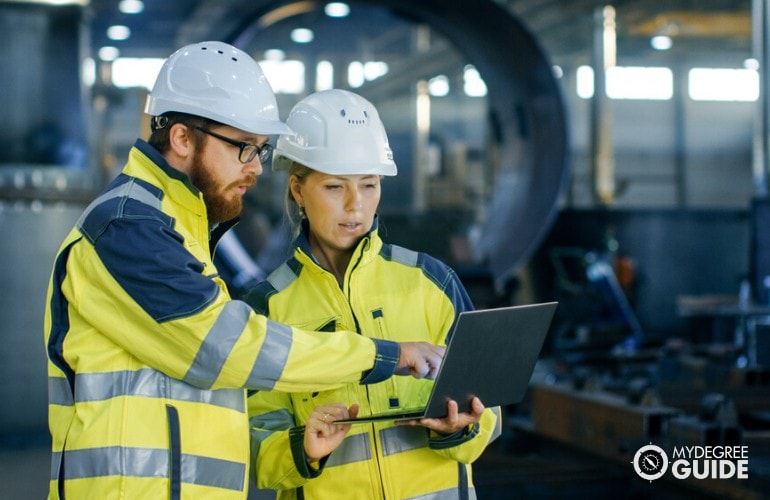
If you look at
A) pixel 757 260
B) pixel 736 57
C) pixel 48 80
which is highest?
pixel 736 57

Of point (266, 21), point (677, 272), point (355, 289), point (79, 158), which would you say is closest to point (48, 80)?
point (79, 158)

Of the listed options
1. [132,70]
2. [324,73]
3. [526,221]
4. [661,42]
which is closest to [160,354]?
[526,221]

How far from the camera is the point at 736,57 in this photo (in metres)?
21.1

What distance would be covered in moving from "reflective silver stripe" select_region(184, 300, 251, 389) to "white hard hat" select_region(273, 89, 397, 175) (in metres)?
0.51

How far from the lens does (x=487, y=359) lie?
2008mm

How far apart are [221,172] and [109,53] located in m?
20.8

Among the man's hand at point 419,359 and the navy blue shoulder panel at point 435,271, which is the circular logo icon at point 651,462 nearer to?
the navy blue shoulder panel at point 435,271

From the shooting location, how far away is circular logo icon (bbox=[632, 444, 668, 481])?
4168 mm

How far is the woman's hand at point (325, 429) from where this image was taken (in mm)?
2051

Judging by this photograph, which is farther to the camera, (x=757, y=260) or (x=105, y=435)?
(x=757, y=260)

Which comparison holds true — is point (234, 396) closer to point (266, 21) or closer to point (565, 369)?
point (266, 21)

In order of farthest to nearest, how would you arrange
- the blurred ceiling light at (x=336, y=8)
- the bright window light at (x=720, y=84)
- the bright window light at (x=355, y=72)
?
the bright window light at (x=720, y=84) → the bright window light at (x=355, y=72) → the blurred ceiling light at (x=336, y=8)

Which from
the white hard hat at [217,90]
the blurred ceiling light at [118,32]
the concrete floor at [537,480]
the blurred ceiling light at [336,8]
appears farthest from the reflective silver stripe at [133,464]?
the blurred ceiling light at [118,32]

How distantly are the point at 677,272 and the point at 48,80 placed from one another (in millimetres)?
9097
